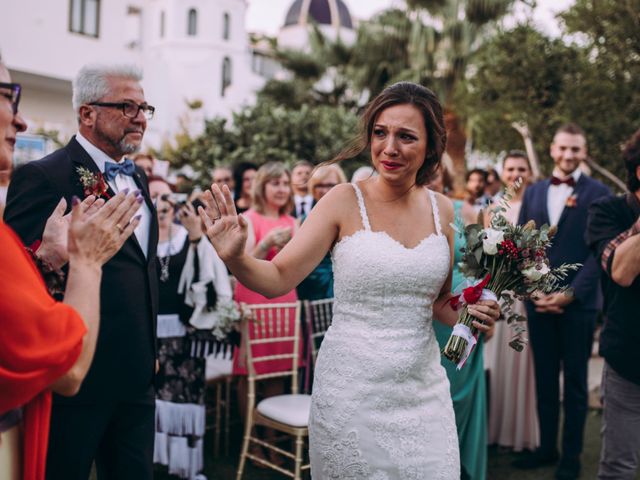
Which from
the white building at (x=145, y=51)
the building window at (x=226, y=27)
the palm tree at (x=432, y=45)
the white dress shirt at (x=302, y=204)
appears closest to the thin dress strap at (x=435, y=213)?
the white dress shirt at (x=302, y=204)

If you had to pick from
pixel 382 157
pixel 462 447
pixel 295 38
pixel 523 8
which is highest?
pixel 295 38

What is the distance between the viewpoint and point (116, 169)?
9.31ft

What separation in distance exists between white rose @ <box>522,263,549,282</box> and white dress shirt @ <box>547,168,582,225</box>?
263 cm

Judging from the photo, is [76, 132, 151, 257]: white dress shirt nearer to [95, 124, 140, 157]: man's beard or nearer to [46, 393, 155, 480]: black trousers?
[95, 124, 140, 157]: man's beard

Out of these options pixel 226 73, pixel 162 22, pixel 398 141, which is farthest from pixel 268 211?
pixel 162 22

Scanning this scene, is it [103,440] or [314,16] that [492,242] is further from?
[314,16]

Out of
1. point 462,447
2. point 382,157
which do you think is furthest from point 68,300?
point 462,447

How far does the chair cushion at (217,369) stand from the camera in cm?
527

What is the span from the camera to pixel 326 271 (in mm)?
5363

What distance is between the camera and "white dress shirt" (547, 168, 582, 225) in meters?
5.05

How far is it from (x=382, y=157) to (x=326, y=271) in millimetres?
2868

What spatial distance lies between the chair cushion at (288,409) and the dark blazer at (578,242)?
210cm

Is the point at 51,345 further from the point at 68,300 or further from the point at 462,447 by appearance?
the point at 462,447

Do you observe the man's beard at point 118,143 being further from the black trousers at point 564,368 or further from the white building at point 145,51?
the white building at point 145,51
